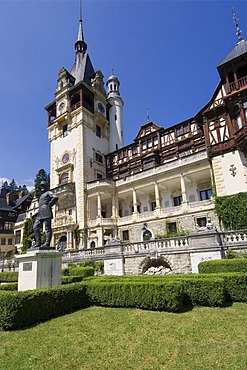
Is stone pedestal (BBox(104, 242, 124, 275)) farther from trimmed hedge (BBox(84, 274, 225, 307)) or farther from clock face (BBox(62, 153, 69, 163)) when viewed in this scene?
clock face (BBox(62, 153, 69, 163))

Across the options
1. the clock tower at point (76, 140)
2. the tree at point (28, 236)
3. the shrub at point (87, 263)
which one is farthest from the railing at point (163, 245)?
the tree at point (28, 236)

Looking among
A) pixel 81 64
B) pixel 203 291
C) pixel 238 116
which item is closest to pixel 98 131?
pixel 81 64

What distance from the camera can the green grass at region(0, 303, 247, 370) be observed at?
183 inches

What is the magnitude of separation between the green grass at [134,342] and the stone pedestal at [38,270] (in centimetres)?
259

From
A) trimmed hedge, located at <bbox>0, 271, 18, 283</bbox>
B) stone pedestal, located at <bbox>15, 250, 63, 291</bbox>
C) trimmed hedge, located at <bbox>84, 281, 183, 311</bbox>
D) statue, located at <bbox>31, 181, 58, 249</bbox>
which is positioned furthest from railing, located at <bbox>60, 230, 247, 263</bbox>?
statue, located at <bbox>31, 181, 58, 249</bbox>

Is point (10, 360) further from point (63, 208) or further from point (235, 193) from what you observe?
point (63, 208)

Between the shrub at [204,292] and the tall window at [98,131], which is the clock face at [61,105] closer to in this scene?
the tall window at [98,131]

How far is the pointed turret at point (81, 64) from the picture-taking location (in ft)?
151

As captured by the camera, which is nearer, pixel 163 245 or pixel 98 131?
pixel 163 245

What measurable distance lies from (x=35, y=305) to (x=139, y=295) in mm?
3564

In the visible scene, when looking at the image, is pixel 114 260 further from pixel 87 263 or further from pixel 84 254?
pixel 84 254

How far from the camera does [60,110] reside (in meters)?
43.1

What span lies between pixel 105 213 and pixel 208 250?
25.9m

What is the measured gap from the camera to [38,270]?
1009 cm
